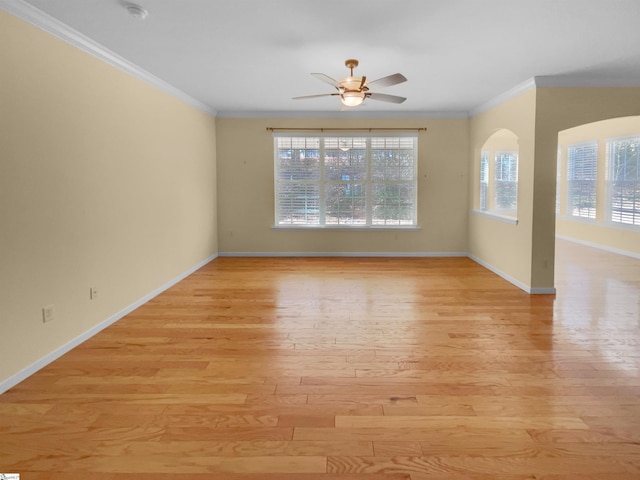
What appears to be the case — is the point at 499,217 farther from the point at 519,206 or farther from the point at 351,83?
the point at 351,83

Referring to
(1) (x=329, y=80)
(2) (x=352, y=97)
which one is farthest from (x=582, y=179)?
(1) (x=329, y=80)

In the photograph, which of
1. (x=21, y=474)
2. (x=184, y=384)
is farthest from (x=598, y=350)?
(x=21, y=474)

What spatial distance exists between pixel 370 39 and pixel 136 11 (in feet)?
6.11

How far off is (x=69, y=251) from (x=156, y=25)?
1900 mm

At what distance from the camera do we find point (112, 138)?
412 centimetres

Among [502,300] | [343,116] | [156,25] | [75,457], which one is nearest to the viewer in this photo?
[75,457]

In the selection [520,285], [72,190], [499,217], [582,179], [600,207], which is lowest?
[520,285]

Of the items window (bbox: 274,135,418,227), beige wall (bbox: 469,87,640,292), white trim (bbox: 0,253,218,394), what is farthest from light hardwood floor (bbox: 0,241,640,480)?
window (bbox: 274,135,418,227)

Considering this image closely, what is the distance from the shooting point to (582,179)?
9.08 meters

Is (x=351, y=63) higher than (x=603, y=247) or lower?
higher

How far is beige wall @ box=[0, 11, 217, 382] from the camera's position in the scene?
286 centimetres

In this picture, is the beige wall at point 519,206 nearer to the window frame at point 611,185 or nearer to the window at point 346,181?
the window at point 346,181

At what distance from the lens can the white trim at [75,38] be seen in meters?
2.90

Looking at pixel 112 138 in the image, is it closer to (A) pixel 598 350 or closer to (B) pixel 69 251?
(B) pixel 69 251
